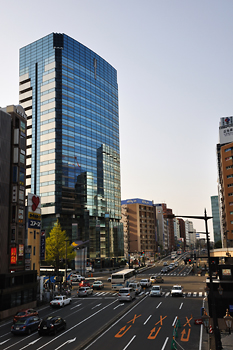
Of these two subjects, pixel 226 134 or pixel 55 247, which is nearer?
pixel 55 247

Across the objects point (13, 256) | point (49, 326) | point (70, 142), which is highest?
point (70, 142)

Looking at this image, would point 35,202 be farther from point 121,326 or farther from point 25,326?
point 121,326

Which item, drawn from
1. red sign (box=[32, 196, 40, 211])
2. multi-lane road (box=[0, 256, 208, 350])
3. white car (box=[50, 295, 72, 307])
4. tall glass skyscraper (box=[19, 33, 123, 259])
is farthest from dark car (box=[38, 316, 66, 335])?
tall glass skyscraper (box=[19, 33, 123, 259])

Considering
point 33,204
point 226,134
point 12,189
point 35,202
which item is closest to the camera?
point 12,189

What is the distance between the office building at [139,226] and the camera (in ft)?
585

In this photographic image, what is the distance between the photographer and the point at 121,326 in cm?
3091

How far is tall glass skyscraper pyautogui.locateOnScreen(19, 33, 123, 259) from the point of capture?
111 metres

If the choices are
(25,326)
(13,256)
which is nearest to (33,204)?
(13,256)

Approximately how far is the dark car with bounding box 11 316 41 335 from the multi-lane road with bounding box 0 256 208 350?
1.87 feet

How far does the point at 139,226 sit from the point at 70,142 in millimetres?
81288

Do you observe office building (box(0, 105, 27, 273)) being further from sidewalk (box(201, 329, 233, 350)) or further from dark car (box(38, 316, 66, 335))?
sidewalk (box(201, 329, 233, 350))

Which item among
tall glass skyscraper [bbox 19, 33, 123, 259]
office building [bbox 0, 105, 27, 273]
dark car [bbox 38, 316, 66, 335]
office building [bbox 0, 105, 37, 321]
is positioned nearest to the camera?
dark car [bbox 38, 316, 66, 335]

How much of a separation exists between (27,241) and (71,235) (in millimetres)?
53623

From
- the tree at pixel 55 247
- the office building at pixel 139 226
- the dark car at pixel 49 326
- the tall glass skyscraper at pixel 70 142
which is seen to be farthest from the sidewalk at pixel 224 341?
the office building at pixel 139 226
